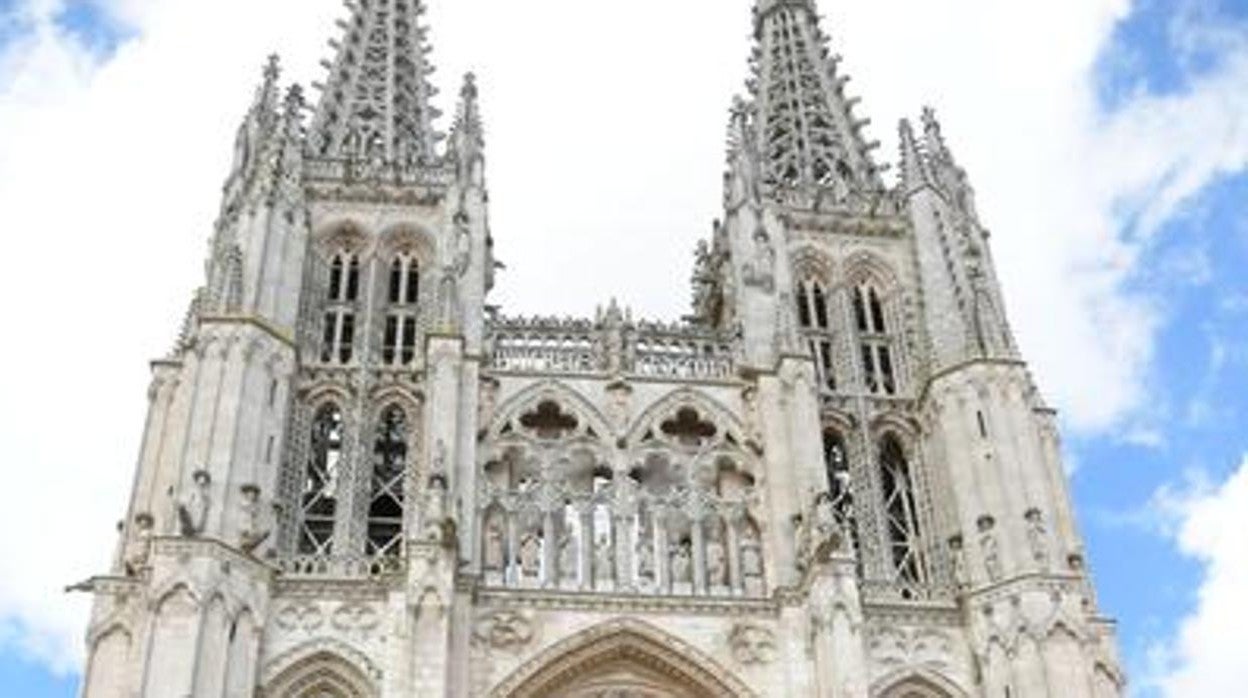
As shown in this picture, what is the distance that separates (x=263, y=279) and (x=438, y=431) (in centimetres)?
456

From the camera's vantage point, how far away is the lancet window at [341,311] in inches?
1151

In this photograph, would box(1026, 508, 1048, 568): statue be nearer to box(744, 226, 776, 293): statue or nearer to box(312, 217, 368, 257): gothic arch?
box(744, 226, 776, 293): statue

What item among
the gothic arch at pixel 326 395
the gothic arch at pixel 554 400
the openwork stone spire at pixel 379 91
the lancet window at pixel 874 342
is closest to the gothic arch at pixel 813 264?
the lancet window at pixel 874 342

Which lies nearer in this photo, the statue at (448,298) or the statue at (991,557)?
the statue at (991,557)

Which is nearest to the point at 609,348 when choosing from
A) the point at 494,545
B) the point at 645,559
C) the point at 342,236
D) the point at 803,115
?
the point at 645,559

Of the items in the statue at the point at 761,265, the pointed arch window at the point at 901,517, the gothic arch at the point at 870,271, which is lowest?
the pointed arch window at the point at 901,517

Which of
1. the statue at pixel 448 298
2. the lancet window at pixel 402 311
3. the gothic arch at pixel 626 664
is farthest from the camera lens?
the lancet window at pixel 402 311

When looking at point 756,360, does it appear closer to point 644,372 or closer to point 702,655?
point 644,372

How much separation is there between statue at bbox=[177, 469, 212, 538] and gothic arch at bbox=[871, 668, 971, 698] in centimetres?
1045

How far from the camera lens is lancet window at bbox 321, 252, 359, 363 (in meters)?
29.2

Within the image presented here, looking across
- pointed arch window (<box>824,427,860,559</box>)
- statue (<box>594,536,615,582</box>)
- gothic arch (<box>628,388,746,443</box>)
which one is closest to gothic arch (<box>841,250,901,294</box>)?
pointed arch window (<box>824,427,860,559</box>)

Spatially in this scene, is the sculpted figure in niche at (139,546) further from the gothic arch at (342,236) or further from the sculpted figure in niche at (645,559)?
the sculpted figure in niche at (645,559)

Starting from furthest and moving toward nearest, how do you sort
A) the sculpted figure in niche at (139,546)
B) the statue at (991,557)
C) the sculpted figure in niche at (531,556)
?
the sculpted figure in niche at (531,556) → the statue at (991,557) → the sculpted figure in niche at (139,546)

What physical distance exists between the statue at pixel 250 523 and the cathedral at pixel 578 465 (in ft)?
0.14
